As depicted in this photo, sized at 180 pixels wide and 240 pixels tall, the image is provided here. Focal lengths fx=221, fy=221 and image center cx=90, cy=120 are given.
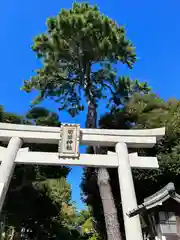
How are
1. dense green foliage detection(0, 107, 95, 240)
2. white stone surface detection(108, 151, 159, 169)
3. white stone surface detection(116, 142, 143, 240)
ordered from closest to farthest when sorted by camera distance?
white stone surface detection(116, 142, 143, 240), white stone surface detection(108, 151, 159, 169), dense green foliage detection(0, 107, 95, 240)

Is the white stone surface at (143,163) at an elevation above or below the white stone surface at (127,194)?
above

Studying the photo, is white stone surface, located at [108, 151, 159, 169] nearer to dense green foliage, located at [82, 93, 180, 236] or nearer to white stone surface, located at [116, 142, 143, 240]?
white stone surface, located at [116, 142, 143, 240]

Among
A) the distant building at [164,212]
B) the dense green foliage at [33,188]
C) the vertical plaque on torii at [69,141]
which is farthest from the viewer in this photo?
the dense green foliage at [33,188]

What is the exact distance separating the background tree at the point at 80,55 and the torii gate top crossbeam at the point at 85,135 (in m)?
2.69

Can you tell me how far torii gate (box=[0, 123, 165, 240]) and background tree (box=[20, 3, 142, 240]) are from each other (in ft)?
9.22

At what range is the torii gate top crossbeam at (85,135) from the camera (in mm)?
7012

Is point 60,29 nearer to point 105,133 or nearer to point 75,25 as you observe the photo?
point 75,25

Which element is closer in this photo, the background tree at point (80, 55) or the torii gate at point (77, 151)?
the torii gate at point (77, 151)

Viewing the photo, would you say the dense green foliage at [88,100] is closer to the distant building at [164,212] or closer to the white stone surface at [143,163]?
the white stone surface at [143,163]

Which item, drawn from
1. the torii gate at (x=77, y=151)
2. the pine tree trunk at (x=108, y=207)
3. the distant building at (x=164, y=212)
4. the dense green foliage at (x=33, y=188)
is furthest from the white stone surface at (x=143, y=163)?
the dense green foliage at (x=33, y=188)

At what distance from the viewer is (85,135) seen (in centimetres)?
715

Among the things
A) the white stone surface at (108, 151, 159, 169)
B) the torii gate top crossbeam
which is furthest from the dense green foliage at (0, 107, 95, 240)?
the white stone surface at (108, 151, 159, 169)

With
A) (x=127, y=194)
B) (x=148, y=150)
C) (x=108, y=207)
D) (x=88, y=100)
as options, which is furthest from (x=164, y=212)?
(x=88, y=100)

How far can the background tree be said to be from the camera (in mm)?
10016
